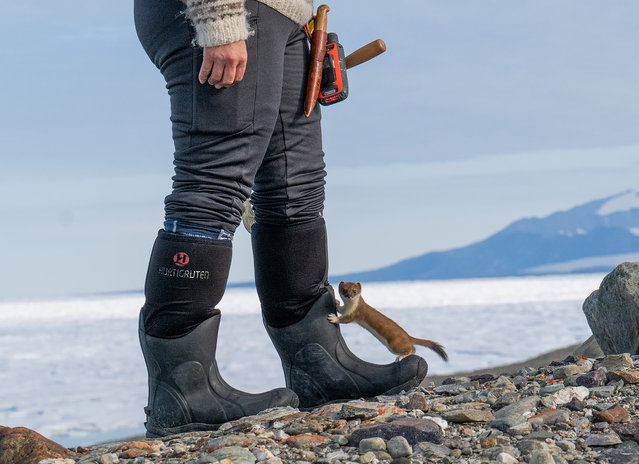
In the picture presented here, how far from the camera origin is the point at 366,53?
406 cm

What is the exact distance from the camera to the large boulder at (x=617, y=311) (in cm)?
456

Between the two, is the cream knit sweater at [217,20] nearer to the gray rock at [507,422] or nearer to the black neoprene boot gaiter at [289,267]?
the black neoprene boot gaiter at [289,267]

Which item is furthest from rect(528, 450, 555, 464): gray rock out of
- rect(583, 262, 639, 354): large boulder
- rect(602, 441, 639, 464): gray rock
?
rect(583, 262, 639, 354): large boulder

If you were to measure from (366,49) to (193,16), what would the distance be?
1.28 metres

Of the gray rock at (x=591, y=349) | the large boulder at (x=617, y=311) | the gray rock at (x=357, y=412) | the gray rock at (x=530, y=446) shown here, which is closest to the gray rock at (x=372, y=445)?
the gray rock at (x=357, y=412)

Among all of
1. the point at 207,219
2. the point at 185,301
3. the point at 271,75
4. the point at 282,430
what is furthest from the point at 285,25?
the point at 282,430

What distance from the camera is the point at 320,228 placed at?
3.98 m

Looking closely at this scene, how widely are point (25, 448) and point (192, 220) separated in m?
1.20

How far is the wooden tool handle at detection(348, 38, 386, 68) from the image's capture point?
13.1 feet

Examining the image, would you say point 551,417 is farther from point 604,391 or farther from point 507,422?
point 604,391

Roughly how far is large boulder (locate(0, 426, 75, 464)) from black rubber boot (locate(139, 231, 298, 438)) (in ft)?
1.75

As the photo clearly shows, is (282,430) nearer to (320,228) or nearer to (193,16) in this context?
(320,228)

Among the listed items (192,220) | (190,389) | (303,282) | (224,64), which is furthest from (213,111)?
(190,389)

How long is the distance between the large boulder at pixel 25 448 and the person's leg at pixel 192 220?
56 centimetres
